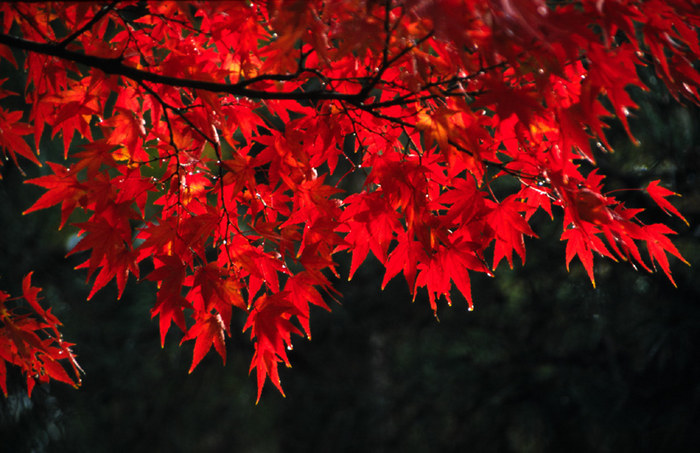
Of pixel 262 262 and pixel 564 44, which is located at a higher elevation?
pixel 564 44

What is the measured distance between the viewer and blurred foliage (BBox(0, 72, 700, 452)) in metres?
2.57

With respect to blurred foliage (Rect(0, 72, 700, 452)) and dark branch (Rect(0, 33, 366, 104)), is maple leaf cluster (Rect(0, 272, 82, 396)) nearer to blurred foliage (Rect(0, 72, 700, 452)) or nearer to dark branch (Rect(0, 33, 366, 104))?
dark branch (Rect(0, 33, 366, 104))

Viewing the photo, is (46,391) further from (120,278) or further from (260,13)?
(260,13)

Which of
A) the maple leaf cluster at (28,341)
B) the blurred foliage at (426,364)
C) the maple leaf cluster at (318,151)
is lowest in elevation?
the blurred foliage at (426,364)

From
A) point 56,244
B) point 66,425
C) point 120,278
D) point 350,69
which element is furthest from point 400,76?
point 66,425

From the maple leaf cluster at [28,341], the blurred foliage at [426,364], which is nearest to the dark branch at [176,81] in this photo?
the maple leaf cluster at [28,341]

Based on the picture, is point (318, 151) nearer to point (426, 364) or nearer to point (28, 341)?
point (28, 341)

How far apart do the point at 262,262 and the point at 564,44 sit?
24.4 inches

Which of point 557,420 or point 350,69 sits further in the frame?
point 557,420

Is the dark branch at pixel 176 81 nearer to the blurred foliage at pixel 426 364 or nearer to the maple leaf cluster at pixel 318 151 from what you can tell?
the maple leaf cluster at pixel 318 151

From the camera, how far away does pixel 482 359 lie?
2922 mm

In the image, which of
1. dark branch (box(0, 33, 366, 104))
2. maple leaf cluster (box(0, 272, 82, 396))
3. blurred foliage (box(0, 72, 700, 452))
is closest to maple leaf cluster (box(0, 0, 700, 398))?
dark branch (box(0, 33, 366, 104))

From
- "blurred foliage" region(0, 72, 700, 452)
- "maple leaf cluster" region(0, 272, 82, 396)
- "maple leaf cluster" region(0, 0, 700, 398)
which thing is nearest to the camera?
"maple leaf cluster" region(0, 0, 700, 398)

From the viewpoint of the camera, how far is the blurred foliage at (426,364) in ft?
8.44
